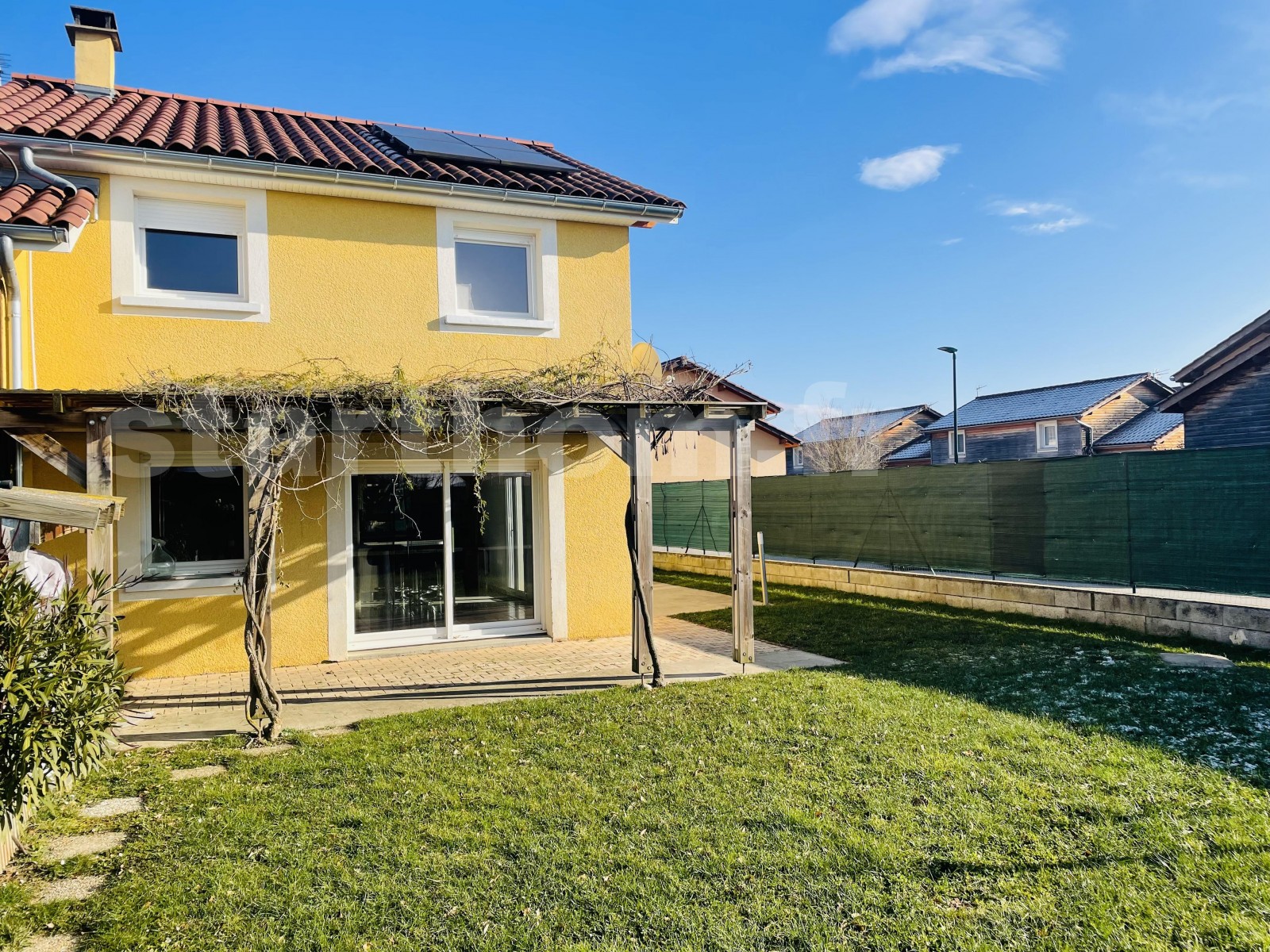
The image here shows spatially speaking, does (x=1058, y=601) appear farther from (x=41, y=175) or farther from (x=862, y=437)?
(x=862, y=437)

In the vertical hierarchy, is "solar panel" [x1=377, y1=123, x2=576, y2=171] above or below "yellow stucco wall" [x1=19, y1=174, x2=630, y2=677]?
above

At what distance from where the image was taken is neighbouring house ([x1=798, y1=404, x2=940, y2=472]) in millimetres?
47938

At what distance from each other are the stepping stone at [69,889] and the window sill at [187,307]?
250 inches

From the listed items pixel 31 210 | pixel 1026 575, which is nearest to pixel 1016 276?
pixel 1026 575

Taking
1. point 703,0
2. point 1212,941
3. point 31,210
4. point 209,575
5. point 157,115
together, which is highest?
point 703,0

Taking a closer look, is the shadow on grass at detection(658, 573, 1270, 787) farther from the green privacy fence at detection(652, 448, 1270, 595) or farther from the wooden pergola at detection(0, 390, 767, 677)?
the wooden pergola at detection(0, 390, 767, 677)

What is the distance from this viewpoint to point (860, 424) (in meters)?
53.3

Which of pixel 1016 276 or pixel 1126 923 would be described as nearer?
pixel 1126 923

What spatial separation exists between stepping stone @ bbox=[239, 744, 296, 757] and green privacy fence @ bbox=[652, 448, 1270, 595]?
35.2 feet

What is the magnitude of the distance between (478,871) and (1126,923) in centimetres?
313

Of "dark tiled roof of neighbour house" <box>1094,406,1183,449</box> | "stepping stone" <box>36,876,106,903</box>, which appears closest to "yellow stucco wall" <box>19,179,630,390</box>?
"stepping stone" <box>36,876,106,903</box>

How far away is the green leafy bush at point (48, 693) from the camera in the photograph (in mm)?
3891

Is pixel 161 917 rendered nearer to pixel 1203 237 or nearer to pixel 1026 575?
pixel 1026 575

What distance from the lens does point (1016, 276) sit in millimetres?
31500
